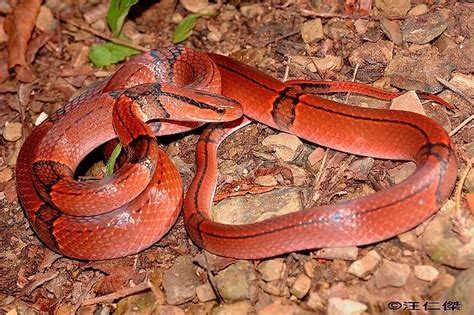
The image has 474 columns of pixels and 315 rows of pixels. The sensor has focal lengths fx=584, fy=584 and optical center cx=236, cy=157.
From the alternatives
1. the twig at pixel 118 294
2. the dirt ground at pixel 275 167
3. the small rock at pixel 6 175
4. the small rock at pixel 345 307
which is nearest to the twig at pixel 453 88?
the dirt ground at pixel 275 167

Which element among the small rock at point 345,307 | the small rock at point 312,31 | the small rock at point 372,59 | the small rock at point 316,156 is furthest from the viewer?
the small rock at point 312,31

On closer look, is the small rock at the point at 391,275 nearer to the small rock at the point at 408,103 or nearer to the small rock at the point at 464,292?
the small rock at the point at 464,292

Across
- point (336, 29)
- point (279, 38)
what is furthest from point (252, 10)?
point (336, 29)

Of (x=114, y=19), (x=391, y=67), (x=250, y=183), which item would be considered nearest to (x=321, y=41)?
(x=391, y=67)

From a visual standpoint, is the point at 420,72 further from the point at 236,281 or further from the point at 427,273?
the point at 236,281

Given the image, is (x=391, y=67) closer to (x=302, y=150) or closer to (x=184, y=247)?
(x=302, y=150)

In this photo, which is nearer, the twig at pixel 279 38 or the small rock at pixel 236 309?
the small rock at pixel 236 309
